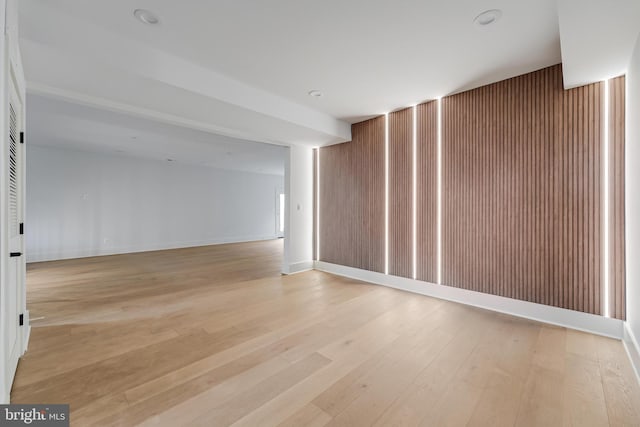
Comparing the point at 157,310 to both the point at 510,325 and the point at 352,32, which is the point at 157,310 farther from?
the point at 510,325

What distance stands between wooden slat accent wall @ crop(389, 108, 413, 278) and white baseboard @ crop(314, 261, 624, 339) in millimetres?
198

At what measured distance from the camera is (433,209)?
3633mm

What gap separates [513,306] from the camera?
2.97 meters

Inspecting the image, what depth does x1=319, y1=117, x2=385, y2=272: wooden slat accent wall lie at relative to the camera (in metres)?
4.27

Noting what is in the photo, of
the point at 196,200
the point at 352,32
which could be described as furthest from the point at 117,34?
the point at 196,200

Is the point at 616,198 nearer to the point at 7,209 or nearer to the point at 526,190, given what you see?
the point at 526,190

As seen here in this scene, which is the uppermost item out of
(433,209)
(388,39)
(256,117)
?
(388,39)

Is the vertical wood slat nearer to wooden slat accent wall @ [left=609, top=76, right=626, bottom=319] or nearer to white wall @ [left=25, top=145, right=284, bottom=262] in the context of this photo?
wooden slat accent wall @ [left=609, top=76, right=626, bottom=319]

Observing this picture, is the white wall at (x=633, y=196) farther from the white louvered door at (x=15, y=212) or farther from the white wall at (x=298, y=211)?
the white louvered door at (x=15, y=212)

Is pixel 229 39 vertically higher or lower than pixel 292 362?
higher

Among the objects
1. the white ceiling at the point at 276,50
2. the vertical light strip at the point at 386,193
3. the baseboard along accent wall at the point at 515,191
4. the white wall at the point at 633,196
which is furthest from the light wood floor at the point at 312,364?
the white ceiling at the point at 276,50

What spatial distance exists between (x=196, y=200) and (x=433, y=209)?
743 cm

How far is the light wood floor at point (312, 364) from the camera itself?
1.54 meters

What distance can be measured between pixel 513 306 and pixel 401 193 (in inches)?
76.4
